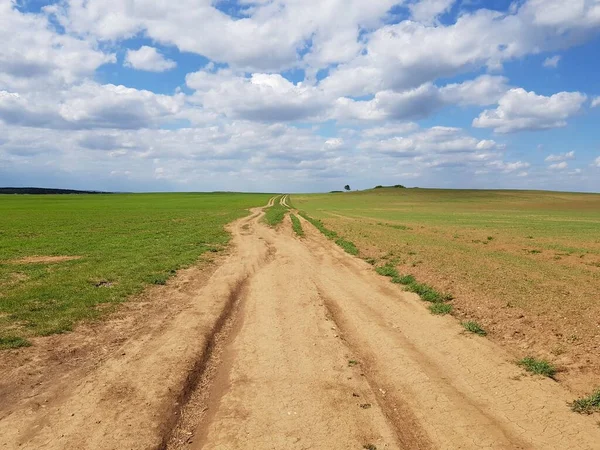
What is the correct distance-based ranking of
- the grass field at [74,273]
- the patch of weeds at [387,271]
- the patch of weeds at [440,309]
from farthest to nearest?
the patch of weeds at [387,271]
the patch of weeds at [440,309]
the grass field at [74,273]

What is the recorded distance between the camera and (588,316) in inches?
432

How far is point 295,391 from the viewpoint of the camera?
702 cm

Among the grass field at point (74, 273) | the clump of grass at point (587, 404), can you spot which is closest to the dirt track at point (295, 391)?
the clump of grass at point (587, 404)

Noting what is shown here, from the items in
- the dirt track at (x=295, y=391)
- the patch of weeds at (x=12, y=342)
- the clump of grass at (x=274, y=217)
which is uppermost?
the clump of grass at (x=274, y=217)

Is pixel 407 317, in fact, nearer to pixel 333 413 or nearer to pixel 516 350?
pixel 516 350

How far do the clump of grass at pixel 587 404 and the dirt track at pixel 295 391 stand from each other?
0.51 feet

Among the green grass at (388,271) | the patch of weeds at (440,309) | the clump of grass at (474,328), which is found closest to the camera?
the clump of grass at (474,328)

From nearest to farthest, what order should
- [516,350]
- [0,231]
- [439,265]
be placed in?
[516,350] → [439,265] → [0,231]

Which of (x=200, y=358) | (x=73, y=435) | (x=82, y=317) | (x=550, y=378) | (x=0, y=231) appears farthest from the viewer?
(x=0, y=231)

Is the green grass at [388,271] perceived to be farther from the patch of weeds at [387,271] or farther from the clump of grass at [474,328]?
the clump of grass at [474,328]

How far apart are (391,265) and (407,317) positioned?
7.17m

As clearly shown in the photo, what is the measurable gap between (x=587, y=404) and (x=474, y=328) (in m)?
3.63

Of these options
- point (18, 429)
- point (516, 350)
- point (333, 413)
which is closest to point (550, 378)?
point (516, 350)

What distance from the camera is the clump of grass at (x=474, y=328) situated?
1005 centimetres
